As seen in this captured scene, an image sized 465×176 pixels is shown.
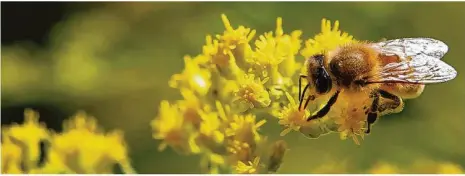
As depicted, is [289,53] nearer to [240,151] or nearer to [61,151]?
[240,151]

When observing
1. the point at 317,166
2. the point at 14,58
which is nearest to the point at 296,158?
the point at 317,166

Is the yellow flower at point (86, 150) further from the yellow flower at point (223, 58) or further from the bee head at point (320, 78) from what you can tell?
the bee head at point (320, 78)

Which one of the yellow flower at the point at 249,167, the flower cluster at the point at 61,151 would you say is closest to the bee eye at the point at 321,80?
the yellow flower at the point at 249,167

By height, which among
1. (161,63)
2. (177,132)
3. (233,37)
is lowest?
(177,132)

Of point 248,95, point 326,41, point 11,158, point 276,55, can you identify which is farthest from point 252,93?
point 11,158

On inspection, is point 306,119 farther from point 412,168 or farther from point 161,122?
point 412,168

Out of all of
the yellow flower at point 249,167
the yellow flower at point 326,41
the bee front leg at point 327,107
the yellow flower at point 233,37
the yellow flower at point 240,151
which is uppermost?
the yellow flower at point 233,37

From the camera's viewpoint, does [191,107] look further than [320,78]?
Yes
